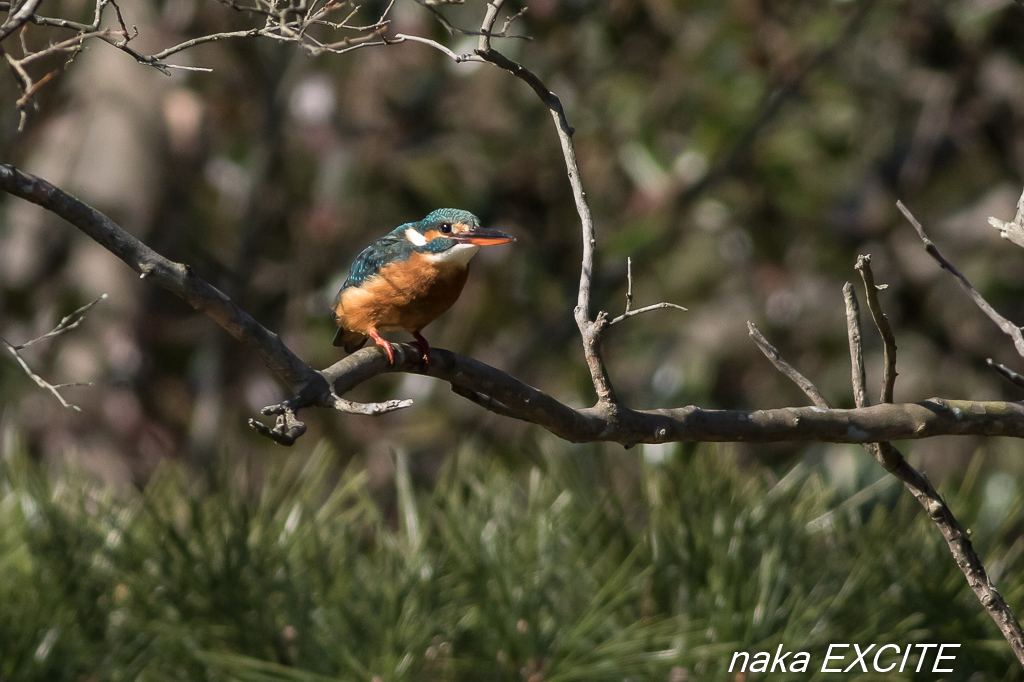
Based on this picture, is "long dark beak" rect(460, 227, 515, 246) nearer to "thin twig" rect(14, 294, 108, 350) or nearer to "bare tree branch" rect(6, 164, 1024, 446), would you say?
"bare tree branch" rect(6, 164, 1024, 446)

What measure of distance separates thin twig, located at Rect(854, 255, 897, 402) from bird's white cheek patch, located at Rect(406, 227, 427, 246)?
0.77 m

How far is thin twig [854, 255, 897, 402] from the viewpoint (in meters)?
1.14

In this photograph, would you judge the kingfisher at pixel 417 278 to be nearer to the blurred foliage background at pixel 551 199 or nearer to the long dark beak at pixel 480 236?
the long dark beak at pixel 480 236

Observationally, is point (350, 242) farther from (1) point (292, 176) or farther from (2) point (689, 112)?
(2) point (689, 112)

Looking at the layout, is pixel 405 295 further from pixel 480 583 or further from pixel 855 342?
pixel 855 342

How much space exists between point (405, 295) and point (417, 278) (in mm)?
35

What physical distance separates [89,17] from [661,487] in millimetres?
2992

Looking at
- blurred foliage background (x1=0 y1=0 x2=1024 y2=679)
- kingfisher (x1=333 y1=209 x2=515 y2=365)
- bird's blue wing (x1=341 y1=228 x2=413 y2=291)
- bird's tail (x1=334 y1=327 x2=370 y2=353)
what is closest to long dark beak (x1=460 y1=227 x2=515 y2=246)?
kingfisher (x1=333 y1=209 x2=515 y2=365)

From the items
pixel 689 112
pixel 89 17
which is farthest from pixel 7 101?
pixel 689 112

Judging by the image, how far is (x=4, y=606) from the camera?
1666mm

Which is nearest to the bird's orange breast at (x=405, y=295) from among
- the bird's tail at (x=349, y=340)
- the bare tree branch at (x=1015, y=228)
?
the bird's tail at (x=349, y=340)

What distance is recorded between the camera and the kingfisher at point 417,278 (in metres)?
1.66

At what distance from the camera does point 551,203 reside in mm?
3865

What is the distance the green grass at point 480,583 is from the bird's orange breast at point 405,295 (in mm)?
317
